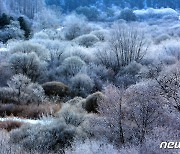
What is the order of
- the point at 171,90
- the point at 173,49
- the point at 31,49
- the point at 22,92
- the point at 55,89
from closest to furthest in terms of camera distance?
the point at 171,90, the point at 22,92, the point at 55,89, the point at 31,49, the point at 173,49

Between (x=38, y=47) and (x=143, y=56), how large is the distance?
10995mm

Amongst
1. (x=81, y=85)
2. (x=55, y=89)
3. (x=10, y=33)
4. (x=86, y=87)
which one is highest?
(x=10, y=33)

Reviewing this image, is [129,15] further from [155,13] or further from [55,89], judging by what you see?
[55,89]

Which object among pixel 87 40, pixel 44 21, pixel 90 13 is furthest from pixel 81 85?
pixel 90 13

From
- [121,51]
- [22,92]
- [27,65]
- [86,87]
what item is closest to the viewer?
[22,92]

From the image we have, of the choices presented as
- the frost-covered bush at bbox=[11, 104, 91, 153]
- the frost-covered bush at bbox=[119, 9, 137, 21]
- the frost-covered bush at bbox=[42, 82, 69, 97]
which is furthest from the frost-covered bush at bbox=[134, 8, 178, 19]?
the frost-covered bush at bbox=[11, 104, 91, 153]

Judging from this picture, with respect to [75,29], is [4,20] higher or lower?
higher

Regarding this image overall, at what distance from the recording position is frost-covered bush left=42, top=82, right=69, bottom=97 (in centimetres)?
3225

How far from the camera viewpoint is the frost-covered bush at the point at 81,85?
106ft

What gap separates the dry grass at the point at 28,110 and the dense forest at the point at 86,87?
8cm

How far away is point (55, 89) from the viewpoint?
106 ft

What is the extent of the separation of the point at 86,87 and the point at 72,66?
375 centimetres

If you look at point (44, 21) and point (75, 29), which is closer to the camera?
point (75, 29)

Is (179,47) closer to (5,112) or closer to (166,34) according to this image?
(166,34)
